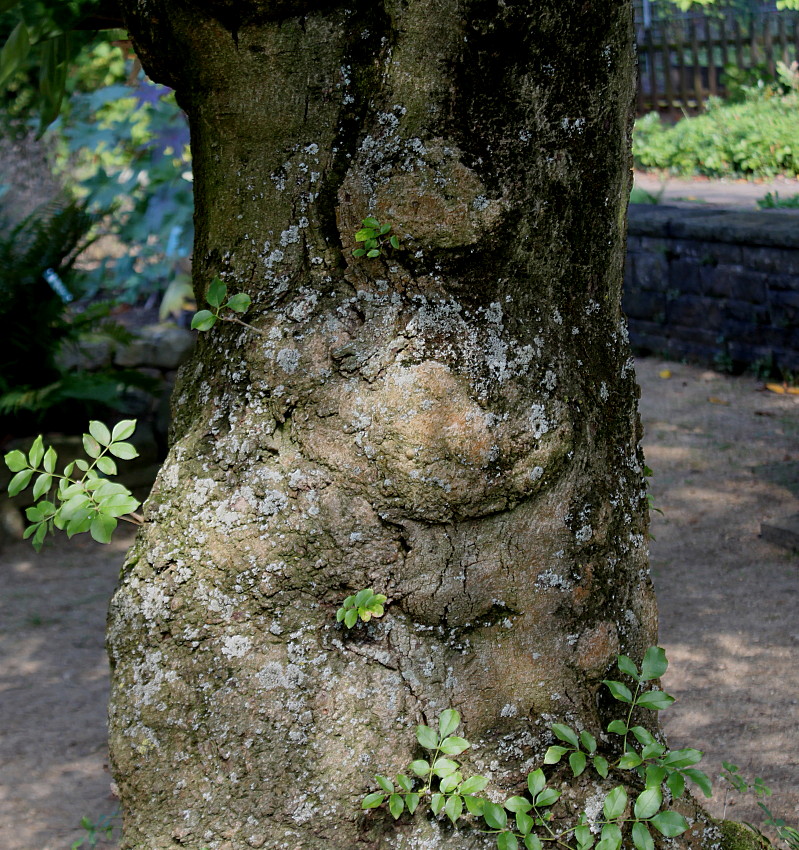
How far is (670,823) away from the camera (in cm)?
167

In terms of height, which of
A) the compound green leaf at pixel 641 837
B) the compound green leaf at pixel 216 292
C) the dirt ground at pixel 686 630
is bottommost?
the dirt ground at pixel 686 630

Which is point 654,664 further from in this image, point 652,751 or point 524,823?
point 524,823

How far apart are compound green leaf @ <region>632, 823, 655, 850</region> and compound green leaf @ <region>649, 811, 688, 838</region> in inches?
0.9

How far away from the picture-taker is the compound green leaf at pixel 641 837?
168 centimetres

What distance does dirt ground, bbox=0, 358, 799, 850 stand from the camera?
9.37ft

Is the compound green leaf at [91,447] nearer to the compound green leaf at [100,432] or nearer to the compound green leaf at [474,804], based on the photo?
the compound green leaf at [100,432]

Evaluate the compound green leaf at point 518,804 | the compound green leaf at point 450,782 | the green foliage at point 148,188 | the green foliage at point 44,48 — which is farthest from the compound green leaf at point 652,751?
the green foliage at point 148,188

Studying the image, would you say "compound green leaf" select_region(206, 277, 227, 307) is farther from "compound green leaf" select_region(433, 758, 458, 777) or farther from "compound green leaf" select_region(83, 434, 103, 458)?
"compound green leaf" select_region(433, 758, 458, 777)

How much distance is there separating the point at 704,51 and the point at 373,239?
17.6m

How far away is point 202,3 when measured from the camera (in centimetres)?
172

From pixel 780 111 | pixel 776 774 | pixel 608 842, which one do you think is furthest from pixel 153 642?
pixel 780 111

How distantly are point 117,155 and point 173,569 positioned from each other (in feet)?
25.4

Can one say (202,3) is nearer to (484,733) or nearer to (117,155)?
(484,733)

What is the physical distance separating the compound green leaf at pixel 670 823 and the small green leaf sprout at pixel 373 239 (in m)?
1.12
